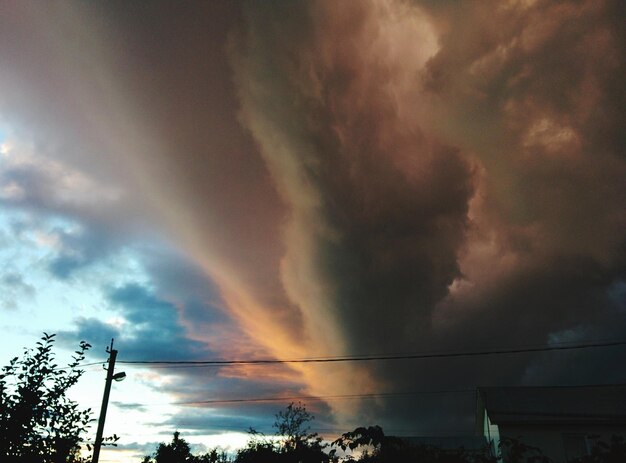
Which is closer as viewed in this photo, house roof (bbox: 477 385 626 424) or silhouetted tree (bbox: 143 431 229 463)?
house roof (bbox: 477 385 626 424)

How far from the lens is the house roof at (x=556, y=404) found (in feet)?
96.3

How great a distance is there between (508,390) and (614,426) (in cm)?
810

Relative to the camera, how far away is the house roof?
96.3 feet

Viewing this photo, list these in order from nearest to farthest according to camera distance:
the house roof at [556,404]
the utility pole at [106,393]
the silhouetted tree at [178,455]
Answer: the utility pole at [106,393]
the house roof at [556,404]
the silhouetted tree at [178,455]

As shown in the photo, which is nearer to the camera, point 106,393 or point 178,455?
point 106,393

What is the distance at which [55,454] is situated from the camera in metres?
9.32

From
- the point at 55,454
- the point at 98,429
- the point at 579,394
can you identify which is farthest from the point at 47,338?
the point at 579,394

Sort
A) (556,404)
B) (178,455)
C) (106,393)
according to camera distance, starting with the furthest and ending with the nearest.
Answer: (178,455) → (556,404) → (106,393)

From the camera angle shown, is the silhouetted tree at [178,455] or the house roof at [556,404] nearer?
the house roof at [556,404]

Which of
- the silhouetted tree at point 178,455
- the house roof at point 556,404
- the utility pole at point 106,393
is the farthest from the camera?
the silhouetted tree at point 178,455

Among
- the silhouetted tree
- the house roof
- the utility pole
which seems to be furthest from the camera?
the silhouetted tree

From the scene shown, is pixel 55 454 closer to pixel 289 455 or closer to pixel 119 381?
pixel 119 381

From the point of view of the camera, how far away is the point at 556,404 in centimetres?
3266

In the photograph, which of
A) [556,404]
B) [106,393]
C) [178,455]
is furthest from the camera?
[178,455]
